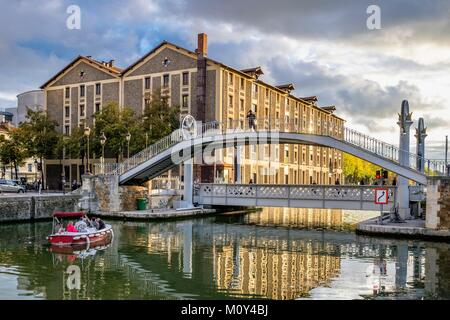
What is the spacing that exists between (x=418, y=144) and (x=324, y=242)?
12.1 meters

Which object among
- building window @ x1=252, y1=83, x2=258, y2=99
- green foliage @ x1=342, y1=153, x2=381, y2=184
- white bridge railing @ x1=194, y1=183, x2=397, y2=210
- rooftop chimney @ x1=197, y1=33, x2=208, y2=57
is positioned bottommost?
Result: white bridge railing @ x1=194, y1=183, x2=397, y2=210

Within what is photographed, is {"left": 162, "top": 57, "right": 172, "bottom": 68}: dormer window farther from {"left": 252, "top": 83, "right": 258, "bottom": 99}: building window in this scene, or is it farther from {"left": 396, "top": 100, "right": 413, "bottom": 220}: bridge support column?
{"left": 396, "top": 100, "right": 413, "bottom": 220}: bridge support column

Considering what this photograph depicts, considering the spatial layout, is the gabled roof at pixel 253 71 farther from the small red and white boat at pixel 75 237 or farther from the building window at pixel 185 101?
the small red and white boat at pixel 75 237

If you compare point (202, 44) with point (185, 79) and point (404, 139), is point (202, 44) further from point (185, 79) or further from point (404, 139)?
point (404, 139)

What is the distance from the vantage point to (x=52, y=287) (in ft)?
46.5

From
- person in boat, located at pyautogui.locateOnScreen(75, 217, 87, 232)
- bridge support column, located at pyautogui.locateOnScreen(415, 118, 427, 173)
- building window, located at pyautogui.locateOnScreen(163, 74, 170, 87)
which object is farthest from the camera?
building window, located at pyautogui.locateOnScreen(163, 74, 170, 87)

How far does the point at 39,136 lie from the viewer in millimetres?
56188

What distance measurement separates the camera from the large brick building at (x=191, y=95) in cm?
5134

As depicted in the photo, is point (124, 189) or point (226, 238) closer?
point (226, 238)

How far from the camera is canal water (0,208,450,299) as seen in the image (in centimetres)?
1374

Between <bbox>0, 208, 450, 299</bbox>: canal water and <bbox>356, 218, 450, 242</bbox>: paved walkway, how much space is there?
743 mm

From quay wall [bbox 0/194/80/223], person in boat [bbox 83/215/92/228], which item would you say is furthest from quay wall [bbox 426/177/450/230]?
quay wall [bbox 0/194/80/223]
